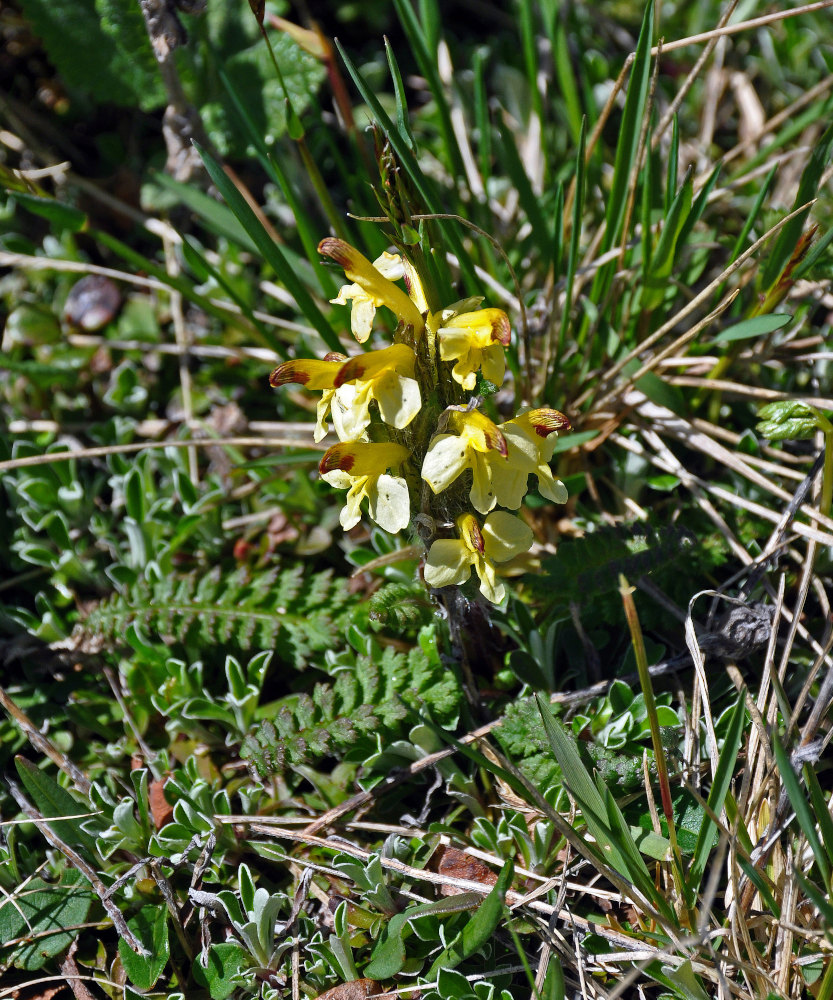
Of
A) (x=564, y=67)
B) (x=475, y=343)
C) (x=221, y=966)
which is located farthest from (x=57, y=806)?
(x=564, y=67)

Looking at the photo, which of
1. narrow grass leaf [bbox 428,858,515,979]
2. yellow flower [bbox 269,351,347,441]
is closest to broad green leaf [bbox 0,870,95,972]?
narrow grass leaf [bbox 428,858,515,979]

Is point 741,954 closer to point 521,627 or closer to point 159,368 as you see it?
point 521,627

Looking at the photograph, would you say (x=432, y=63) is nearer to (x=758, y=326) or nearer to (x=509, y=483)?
(x=758, y=326)

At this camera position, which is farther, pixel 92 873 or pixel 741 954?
pixel 92 873

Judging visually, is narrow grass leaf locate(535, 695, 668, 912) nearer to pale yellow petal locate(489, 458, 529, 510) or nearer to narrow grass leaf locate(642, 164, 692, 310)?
pale yellow petal locate(489, 458, 529, 510)

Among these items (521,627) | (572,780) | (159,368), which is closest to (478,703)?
(521,627)

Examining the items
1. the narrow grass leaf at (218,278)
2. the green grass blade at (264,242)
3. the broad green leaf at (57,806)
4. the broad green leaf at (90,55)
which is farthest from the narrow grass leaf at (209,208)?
the broad green leaf at (57,806)
